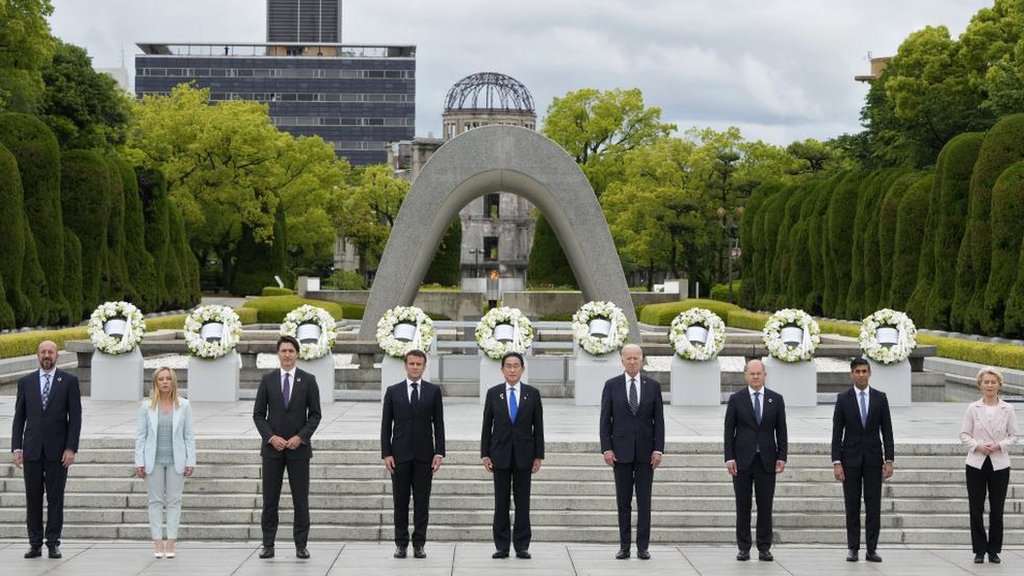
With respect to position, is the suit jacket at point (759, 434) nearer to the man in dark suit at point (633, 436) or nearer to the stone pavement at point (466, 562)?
the man in dark suit at point (633, 436)

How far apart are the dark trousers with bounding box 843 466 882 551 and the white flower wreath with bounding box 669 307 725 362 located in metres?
7.22

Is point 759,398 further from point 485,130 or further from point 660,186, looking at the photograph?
point 660,186

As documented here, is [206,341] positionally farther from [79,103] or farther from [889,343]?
[79,103]

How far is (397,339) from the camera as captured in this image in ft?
54.5

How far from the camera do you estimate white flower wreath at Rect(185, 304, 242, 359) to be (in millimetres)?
16719

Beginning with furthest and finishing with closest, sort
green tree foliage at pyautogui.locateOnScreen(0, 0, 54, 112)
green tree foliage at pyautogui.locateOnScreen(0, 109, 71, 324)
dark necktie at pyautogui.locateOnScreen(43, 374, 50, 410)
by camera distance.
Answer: green tree foliage at pyautogui.locateOnScreen(0, 0, 54, 112)
green tree foliage at pyautogui.locateOnScreen(0, 109, 71, 324)
dark necktie at pyautogui.locateOnScreen(43, 374, 50, 410)

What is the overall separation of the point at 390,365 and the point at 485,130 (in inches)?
263

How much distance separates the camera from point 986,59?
41.3 m

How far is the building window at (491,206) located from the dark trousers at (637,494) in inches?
2658

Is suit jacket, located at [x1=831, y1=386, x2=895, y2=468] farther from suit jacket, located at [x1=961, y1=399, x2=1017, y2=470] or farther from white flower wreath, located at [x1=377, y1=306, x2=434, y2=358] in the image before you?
white flower wreath, located at [x1=377, y1=306, x2=434, y2=358]

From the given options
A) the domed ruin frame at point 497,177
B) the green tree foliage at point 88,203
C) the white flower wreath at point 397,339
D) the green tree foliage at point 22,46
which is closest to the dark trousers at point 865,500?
the white flower wreath at point 397,339

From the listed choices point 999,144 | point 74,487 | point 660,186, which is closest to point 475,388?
point 74,487

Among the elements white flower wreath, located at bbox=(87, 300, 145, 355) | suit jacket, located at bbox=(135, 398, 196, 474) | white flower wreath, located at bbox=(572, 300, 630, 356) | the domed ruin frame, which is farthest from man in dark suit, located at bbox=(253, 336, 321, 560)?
the domed ruin frame

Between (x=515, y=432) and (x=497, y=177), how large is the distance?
45.3ft
